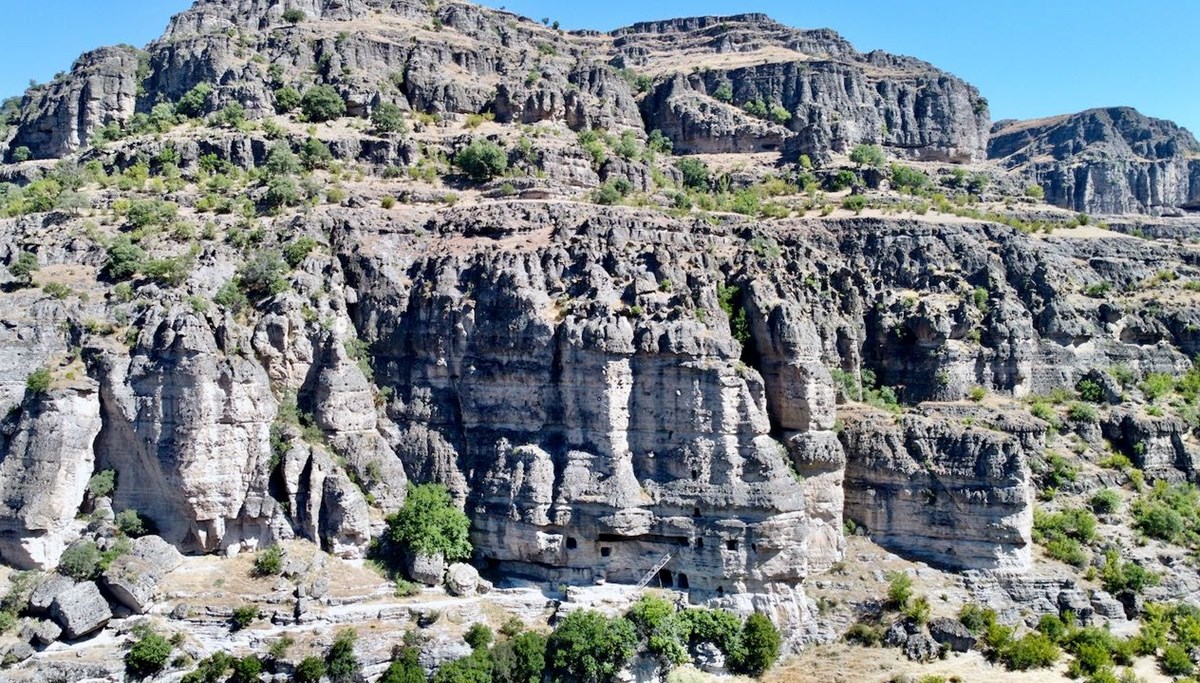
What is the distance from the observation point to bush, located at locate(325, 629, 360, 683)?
30609 millimetres

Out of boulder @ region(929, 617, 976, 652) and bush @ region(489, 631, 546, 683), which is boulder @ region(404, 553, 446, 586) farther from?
boulder @ region(929, 617, 976, 652)

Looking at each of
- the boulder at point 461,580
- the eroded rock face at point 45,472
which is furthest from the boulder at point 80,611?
the boulder at point 461,580

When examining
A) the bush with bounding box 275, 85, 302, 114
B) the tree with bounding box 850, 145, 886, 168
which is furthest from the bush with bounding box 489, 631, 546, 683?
the tree with bounding box 850, 145, 886, 168

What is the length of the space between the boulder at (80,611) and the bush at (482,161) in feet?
92.3

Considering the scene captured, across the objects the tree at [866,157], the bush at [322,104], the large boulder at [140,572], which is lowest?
the large boulder at [140,572]

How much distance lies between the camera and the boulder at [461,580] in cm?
3489

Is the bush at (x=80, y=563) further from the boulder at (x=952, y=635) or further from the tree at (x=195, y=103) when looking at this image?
the tree at (x=195, y=103)

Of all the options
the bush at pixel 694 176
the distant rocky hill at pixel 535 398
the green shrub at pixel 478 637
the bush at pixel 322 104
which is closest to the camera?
the green shrub at pixel 478 637

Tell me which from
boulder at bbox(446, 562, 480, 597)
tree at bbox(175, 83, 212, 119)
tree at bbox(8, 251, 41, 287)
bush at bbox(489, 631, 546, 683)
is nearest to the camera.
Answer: bush at bbox(489, 631, 546, 683)

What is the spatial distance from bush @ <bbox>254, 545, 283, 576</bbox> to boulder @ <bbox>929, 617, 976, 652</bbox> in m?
25.6

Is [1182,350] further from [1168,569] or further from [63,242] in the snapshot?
[63,242]

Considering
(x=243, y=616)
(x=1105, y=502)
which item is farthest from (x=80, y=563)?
(x=1105, y=502)

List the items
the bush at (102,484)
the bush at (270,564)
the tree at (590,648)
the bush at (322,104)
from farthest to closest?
1. the bush at (322,104)
2. the bush at (102,484)
3. the bush at (270,564)
4. the tree at (590,648)

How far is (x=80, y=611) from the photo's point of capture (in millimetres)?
A: 30984
